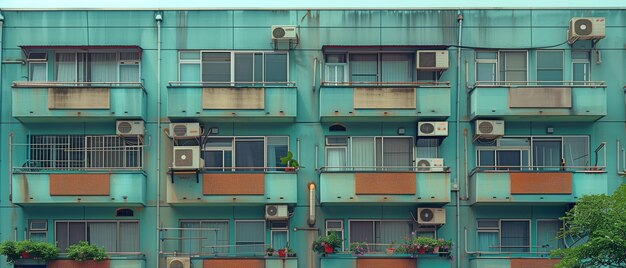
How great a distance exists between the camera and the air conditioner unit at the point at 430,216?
30.4 metres

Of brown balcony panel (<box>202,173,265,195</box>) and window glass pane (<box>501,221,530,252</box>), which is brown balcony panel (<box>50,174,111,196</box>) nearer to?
brown balcony panel (<box>202,173,265,195</box>)

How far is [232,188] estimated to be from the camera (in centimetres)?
3017

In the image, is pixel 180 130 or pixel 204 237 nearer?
pixel 180 130

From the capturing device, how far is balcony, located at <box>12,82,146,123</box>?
30375 millimetres

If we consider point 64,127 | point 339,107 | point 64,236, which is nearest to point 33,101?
point 64,127

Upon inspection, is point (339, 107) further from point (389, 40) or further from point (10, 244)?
point (10, 244)

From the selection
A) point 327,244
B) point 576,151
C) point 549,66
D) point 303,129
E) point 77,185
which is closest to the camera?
point 327,244

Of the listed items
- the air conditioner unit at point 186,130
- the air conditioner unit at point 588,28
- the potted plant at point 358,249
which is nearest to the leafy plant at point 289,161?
the air conditioner unit at point 186,130

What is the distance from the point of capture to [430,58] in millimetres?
30797

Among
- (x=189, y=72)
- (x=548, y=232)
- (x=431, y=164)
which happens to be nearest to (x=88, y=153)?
(x=189, y=72)

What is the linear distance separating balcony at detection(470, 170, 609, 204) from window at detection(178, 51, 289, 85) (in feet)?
22.8

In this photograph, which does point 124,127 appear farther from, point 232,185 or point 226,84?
point 232,185

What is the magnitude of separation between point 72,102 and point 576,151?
50.3 feet

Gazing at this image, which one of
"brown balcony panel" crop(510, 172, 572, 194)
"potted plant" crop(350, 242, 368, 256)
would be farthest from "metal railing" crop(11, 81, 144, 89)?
"brown balcony panel" crop(510, 172, 572, 194)
